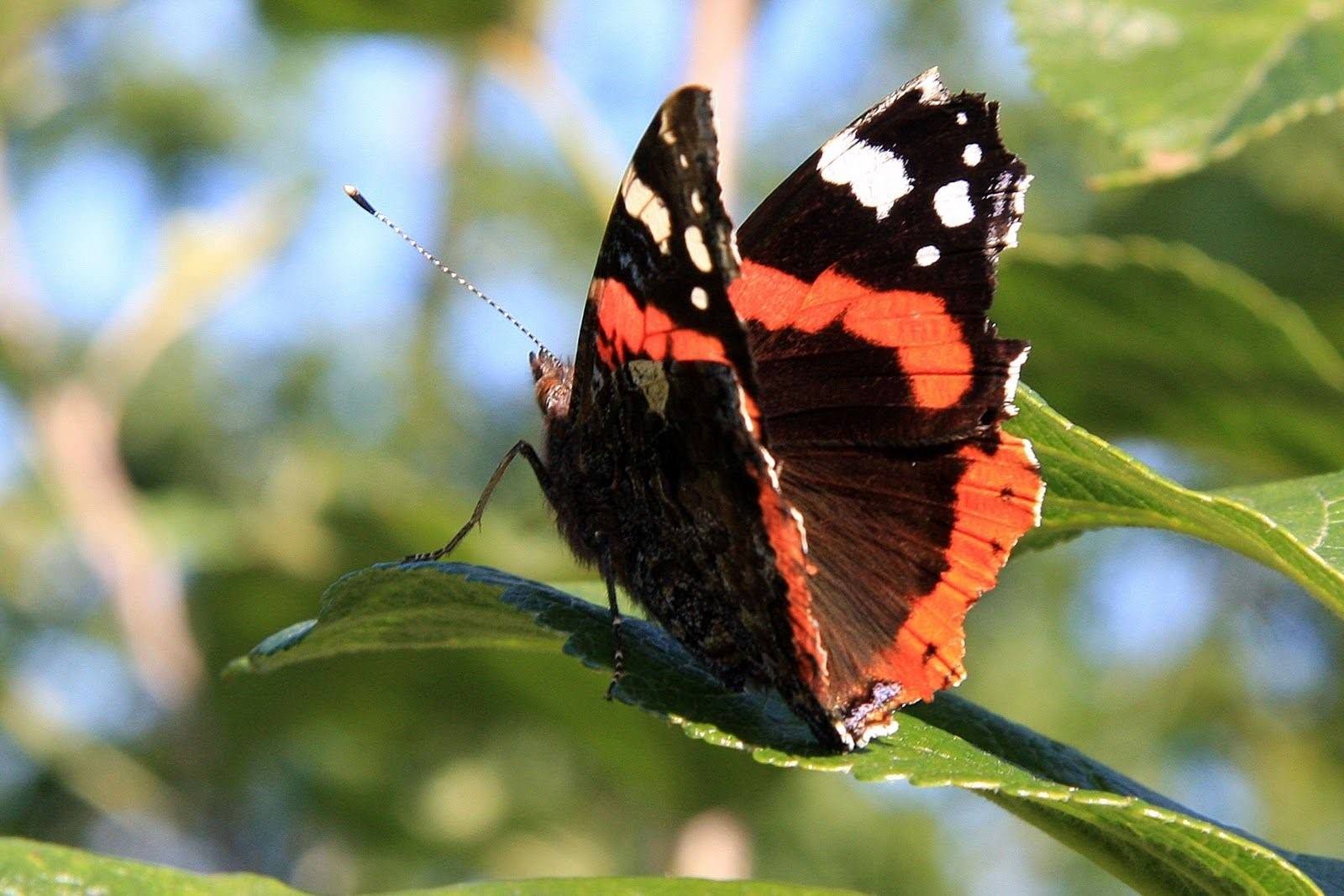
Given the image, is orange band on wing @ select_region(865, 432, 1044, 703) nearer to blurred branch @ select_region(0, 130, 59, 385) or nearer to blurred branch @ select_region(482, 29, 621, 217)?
blurred branch @ select_region(482, 29, 621, 217)

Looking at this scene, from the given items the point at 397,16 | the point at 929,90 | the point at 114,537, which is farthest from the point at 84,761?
the point at 929,90

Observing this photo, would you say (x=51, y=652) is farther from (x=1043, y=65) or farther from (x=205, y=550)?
(x=1043, y=65)

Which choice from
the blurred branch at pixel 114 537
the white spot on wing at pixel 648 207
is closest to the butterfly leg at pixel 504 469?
the white spot on wing at pixel 648 207

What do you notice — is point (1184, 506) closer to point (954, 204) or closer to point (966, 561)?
point (966, 561)

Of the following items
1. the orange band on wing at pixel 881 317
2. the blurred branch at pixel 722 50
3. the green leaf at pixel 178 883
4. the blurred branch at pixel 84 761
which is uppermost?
the blurred branch at pixel 722 50

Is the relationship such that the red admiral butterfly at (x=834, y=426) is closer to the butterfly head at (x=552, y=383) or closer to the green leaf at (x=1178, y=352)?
the butterfly head at (x=552, y=383)

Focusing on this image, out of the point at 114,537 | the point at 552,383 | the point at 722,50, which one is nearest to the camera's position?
the point at 552,383
